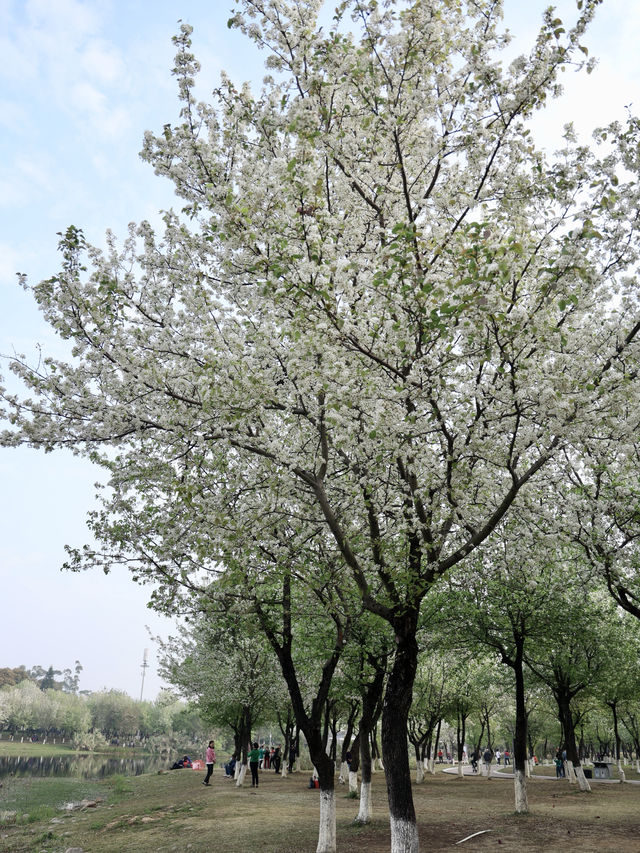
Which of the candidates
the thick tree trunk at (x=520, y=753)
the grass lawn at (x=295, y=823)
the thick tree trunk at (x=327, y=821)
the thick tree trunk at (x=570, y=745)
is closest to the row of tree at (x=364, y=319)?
the thick tree trunk at (x=327, y=821)

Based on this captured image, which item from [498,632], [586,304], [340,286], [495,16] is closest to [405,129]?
[495,16]

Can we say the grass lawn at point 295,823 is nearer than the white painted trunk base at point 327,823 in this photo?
No

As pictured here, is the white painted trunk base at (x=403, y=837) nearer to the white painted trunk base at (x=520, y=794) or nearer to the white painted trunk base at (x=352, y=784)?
the white painted trunk base at (x=520, y=794)

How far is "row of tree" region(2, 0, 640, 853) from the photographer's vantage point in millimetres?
7262

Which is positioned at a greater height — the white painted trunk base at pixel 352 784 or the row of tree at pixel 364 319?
the row of tree at pixel 364 319

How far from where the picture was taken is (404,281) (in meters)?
7.24

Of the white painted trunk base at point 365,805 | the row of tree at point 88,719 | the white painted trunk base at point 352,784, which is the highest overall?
the white painted trunk base at point 365,805

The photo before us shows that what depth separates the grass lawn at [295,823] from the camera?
13.3 metres

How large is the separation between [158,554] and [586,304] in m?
8.43

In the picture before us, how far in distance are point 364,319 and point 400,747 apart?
6.54 m

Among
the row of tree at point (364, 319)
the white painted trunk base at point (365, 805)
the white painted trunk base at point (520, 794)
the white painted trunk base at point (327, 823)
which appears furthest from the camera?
the white painted trunk base at point (520, 794)

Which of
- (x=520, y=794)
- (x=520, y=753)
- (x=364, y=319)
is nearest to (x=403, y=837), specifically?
(x=364, y=319)

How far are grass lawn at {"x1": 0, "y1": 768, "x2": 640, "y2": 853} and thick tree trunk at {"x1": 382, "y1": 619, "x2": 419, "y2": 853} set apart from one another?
466 centimetres

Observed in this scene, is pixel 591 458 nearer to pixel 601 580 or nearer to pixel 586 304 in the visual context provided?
pixel 601 580
